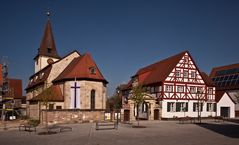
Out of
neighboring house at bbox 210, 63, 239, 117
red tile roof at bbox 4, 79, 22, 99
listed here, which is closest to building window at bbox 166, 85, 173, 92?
neighboring house at bbox 210, 63, 239, 117

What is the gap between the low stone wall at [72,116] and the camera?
105ft

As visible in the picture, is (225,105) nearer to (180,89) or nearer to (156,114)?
(180,89)

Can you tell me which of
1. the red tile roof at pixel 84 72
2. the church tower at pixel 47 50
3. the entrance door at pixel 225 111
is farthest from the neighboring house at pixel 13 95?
the entrance door at pixel 225 111

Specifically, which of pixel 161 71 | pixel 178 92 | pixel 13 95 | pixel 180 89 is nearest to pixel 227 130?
pixel 178 92

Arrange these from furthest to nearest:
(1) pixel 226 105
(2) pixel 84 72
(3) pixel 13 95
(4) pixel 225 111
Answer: (3) pixel 13 95
(4) pixel 225 111
(1) pixel 226 105
(2) pixel 84 72

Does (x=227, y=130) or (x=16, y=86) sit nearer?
(x=227, y=130)

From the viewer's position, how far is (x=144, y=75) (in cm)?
5478

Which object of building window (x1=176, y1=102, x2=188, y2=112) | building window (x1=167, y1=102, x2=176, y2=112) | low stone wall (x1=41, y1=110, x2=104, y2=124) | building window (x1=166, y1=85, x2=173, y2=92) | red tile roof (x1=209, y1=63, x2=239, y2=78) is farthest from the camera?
red tile roof (x1=209, y1=63, x2=239, y2=78)

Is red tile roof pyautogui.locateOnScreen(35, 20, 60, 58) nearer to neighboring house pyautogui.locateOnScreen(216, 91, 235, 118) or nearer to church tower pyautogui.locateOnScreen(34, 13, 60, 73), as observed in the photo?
church tower pyautogui.locateOnScreen(34, 13, 60, 73)

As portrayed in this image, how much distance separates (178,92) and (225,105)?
1252cm

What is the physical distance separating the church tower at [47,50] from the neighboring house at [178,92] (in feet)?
Answer: 68.9

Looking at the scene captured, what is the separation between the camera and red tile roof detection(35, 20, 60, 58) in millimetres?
55519

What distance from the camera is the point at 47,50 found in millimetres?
55812

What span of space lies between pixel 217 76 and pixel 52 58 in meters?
39.9
